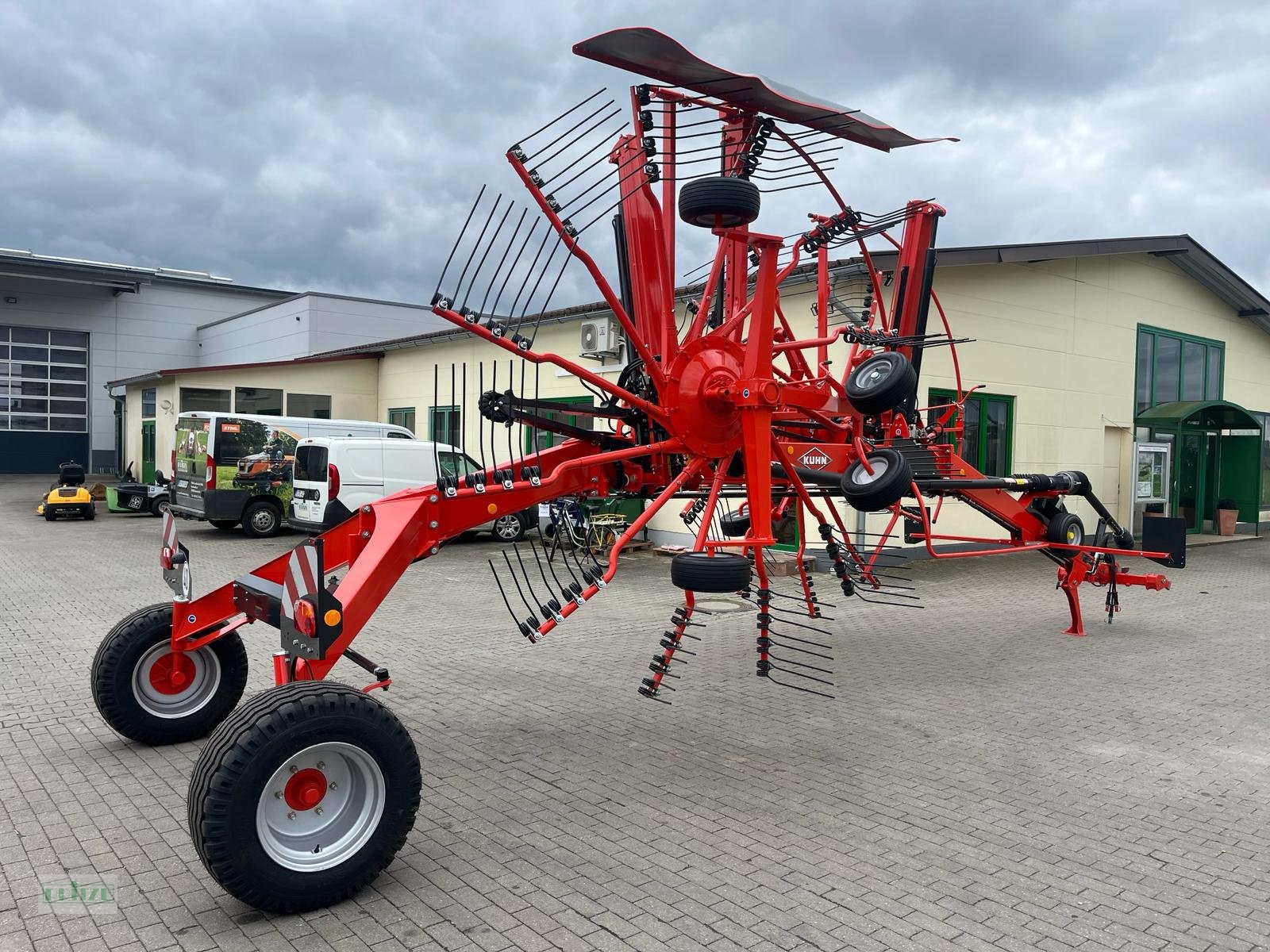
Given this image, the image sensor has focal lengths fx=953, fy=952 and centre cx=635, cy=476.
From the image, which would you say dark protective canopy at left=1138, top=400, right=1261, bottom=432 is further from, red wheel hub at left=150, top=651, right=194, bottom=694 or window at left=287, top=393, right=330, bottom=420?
window at left=287, top=393, right=330, bottom=420

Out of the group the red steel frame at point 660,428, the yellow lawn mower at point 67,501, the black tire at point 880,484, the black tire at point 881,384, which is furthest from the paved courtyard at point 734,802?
the yellow lawn mower at point 67,501

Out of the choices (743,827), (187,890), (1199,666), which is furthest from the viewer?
(1199,666)

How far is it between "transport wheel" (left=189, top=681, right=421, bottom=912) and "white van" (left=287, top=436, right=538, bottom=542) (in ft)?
36.8

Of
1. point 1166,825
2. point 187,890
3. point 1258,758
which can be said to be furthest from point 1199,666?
point 187,890

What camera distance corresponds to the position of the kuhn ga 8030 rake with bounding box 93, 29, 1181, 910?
362 centimetres

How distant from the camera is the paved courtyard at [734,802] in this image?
138 inches

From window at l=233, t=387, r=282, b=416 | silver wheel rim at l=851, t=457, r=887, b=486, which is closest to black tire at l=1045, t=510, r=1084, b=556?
silver wheel rim at l=851, t=457, r=887, b=486

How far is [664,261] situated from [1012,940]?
12.5ft

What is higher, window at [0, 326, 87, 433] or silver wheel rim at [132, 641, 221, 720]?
window at [0, 326, 87, 433]

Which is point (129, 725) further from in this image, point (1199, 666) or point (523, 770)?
point (1199, 666)

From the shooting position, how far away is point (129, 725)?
5.23 m

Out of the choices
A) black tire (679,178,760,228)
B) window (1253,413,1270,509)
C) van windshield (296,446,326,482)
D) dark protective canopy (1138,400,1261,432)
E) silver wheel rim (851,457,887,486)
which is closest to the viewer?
black tire (679,178,760,228)

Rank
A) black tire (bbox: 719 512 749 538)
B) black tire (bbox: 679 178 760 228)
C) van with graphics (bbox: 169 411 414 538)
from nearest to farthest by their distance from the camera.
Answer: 1. black tire (bbox: 679 178 760 228)
2. black tire (bbox: 719 512 749 538)
3. van with graphics (bbox: 169 411 414 538)

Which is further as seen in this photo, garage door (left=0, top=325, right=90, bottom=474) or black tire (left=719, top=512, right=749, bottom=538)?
garage door (left=0, top=325, right=90, bottom=474)
